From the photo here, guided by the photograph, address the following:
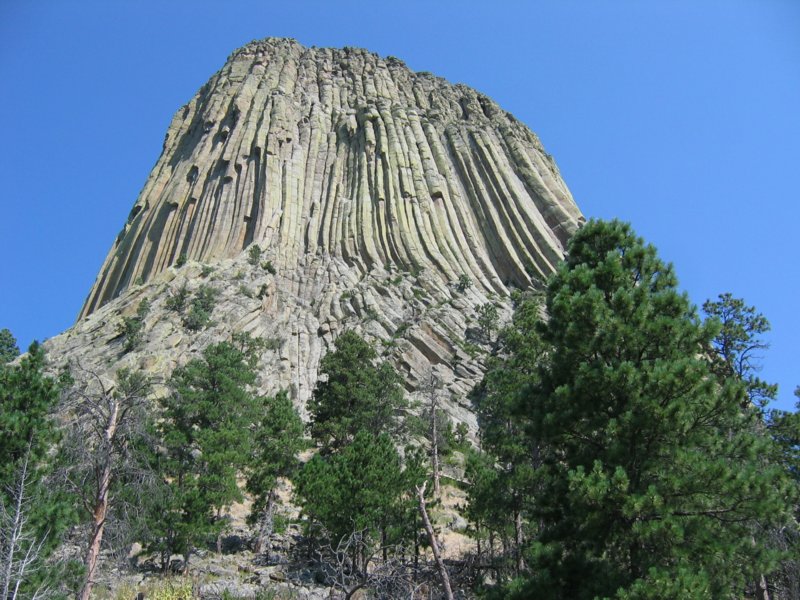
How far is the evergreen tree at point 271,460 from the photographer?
2373 centimetres

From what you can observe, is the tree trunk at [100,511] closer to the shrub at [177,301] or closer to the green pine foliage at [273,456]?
the green pine foliage at [273,456]

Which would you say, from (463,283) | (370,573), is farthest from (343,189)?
(370,573)

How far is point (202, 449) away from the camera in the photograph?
23.0 meters

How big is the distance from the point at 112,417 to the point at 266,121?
6544 centimetres

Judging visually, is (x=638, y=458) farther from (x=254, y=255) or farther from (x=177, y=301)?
(x=254, y=255)

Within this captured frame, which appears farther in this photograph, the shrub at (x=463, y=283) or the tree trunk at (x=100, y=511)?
the shrub at (x=463, y=283)

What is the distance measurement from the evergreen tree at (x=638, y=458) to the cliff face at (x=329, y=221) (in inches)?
1261

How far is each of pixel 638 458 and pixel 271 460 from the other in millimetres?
16364

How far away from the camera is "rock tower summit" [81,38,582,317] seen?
64.0m

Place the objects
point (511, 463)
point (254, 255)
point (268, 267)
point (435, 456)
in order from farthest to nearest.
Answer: point (254, 255)
point (268, 267)
point (435, 456)
point (511, 463)

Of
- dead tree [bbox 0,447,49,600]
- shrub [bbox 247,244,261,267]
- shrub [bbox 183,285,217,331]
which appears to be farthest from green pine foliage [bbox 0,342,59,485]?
shrub [bbox 247,244,261,267]

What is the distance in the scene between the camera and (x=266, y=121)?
244ft

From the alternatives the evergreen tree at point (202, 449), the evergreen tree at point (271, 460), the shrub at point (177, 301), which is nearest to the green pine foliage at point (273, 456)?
the evergreen tree at point (271, 460)

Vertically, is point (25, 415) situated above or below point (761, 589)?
above
